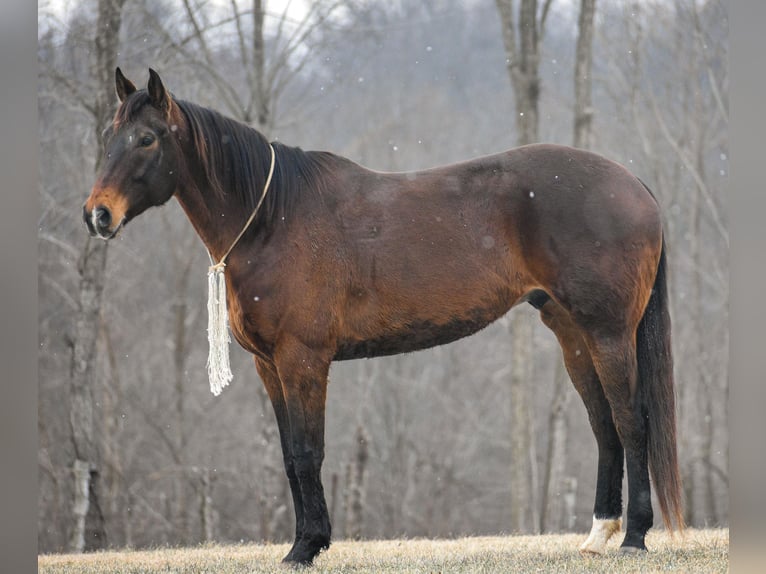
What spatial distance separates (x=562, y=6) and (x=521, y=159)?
23.2 ft

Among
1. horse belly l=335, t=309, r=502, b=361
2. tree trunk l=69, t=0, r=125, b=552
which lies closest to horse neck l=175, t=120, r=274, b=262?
horse belly l=335, t=309, r=502, b=361

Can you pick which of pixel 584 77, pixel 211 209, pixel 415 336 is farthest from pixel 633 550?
pixel 584 77

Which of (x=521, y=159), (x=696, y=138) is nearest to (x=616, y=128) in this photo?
(x=696, y=138)

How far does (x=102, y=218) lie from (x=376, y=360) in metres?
10.5

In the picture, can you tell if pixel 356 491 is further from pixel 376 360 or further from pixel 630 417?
pixel 630 417

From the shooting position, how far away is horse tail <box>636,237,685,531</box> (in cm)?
473

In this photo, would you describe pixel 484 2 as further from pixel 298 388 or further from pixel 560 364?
pixel 298 388

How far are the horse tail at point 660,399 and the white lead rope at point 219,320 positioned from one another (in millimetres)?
2213

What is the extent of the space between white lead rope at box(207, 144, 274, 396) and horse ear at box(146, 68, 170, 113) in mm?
638

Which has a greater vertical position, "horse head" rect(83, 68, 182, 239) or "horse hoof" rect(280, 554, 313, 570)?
"horse head" rect(83, 68, 182, 239)

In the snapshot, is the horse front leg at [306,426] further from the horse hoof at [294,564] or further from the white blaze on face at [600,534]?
the white blaze on face at [600,534]

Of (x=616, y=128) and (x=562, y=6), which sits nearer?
(x=562, y=6)

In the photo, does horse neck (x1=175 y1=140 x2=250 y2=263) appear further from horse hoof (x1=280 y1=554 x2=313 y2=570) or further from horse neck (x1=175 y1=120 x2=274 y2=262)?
horse hoof (x1=280 y1=554 x2=313 y2=570)

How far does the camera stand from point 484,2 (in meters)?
13.7
